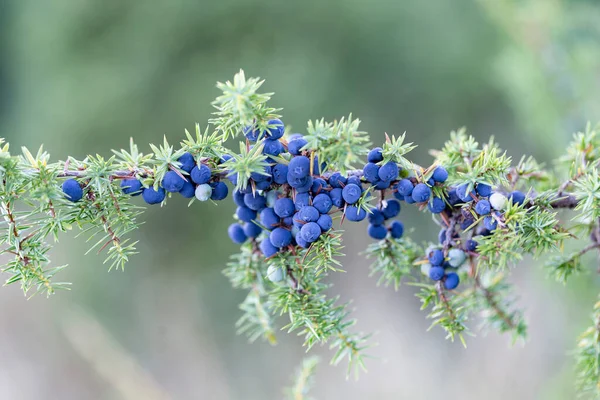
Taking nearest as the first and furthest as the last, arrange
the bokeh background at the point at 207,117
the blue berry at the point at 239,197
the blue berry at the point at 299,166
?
the blue berry at the point at 299,166 → the blue berry at the point at 239,197 → the bokeh background at the point at 207,117

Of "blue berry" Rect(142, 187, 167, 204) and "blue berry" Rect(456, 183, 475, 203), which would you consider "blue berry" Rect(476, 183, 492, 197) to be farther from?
"blue berry" Rect(142, 187, 167, 204)

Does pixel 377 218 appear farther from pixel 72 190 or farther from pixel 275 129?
pixel 72 190

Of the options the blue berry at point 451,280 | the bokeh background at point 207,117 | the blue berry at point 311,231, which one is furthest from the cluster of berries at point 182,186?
the bokeh background at point 207,117

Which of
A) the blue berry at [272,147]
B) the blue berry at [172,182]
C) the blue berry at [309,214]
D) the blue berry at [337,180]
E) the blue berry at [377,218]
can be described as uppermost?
the blue berry at [272,147]

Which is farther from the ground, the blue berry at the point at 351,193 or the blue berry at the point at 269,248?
the blue berry at the point at 351,193

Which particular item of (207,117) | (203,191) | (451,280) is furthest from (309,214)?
(207,117)

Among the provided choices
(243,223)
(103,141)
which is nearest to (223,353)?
(103,141)

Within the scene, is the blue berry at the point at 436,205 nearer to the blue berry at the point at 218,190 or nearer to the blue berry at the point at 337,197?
the blue berry at the point at 337,197
